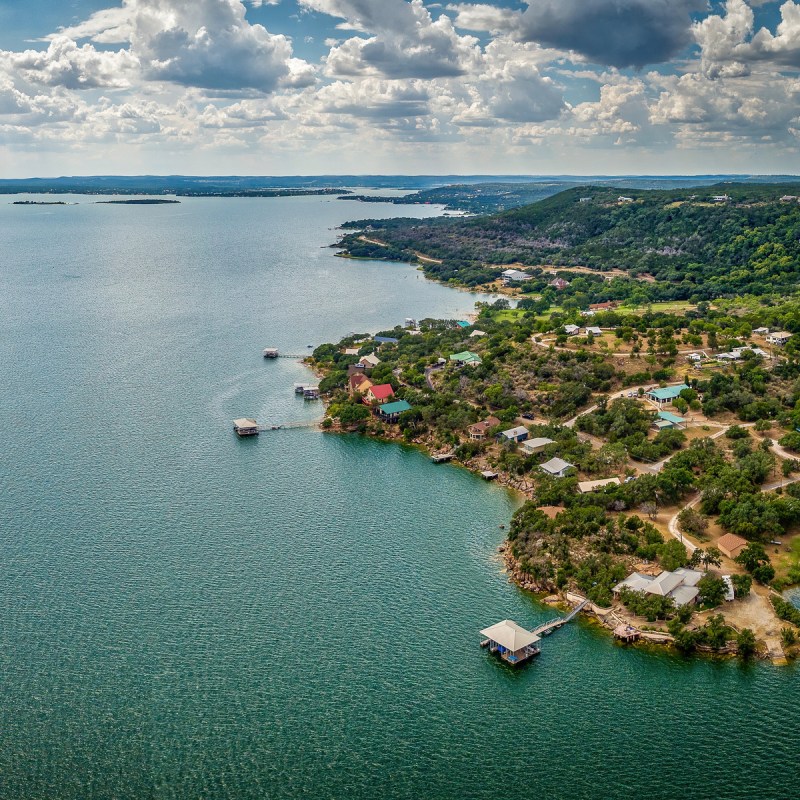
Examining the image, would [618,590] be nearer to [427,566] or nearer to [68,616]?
[427,566]

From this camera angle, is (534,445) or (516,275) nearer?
(534,445)

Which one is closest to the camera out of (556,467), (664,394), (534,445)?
(556,467)

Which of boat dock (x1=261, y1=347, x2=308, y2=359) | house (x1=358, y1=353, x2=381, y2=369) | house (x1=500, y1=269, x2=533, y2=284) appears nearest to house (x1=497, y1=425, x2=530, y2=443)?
house (x1=358, y1=353, x2=381, y2=369)

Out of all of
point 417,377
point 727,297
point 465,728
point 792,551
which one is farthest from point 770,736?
point 727,297

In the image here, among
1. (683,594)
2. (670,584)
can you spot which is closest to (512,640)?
(670,584)

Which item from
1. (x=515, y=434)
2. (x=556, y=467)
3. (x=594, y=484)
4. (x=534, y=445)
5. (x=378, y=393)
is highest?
(x=378, y=393)

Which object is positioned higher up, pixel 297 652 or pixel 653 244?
pixel 653 244

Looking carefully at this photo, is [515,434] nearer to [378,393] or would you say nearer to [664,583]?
[378,393]

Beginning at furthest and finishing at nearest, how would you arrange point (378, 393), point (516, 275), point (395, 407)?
1. point (516, 275)
2. point (378, 393)
3. point (395, 407)

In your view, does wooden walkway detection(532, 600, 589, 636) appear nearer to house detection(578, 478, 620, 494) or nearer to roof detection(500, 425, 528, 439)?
house detection(578, 478, 620, 494)

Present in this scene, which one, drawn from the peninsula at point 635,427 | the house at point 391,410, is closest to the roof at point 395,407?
the house at point 391,410
